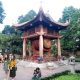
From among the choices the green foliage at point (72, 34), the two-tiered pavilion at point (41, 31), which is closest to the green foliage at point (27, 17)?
the green foliage at point (72, 34)

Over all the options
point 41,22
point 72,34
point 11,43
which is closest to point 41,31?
point 41,22

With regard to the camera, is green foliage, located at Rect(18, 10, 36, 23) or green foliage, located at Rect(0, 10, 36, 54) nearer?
green foliage, located at Rect(0, 10, 36, 54)

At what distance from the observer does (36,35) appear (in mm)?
23094

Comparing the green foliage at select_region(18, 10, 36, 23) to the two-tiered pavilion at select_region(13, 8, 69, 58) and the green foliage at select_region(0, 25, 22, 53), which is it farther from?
the two-tiered pavilion at select_region(13, 8, 69, 58)

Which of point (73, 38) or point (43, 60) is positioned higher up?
point (73, 38)

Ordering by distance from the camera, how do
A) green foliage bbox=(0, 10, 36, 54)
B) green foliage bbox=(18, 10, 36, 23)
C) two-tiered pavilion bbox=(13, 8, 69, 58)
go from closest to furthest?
two-tiered pavilion bbox=(13, 8, 69, 58), green foliage bbox=(0, 10, 36, 54), green foliage bbox=(18, 10, 36, 23)

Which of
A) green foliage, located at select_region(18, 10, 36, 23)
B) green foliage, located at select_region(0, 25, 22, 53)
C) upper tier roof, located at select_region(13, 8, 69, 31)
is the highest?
green foliage, located at select_region(18, 10, 36, 23)

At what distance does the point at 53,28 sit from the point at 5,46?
12.0 metres

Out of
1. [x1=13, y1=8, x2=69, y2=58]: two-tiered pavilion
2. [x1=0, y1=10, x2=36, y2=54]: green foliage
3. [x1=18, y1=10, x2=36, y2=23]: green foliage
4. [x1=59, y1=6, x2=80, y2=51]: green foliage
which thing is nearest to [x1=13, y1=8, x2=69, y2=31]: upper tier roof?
[x1=13, y1=8, x2=69, y2=58]: two-tiered pavilion

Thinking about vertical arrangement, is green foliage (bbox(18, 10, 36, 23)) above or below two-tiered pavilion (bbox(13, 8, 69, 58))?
above

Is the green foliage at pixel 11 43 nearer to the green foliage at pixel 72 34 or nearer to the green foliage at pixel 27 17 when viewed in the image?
the green foliage at pixel 27 17

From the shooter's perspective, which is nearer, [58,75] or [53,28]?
[58,75]

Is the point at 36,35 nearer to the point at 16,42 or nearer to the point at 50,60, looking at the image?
the point at 50,60

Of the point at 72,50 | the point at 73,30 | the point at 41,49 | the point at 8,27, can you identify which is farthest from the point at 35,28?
the point at 8,27
